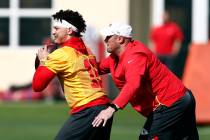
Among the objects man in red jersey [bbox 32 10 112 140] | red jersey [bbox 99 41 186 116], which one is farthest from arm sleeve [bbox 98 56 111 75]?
man in red jersey [bbox 32 10 112 140]

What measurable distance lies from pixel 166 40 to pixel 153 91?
11184 millimetres

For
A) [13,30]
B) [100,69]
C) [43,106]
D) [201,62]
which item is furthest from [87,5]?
[100,69]

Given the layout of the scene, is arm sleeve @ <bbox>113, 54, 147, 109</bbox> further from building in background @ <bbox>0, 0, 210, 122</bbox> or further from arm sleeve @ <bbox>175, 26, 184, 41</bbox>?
building in background @ <bbox>0, 0, 210, 122</bbox>

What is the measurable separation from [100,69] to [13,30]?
40.0ft

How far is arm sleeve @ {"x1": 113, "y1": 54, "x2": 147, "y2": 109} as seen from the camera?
7961 millimetres

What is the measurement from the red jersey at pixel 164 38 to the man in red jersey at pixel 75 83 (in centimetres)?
1102

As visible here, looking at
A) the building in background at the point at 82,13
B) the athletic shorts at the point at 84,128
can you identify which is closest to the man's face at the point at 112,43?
the athletic shorts at the point at 84,128

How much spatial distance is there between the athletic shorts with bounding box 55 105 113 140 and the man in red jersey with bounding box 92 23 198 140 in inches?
13.1

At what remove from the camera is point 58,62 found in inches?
328

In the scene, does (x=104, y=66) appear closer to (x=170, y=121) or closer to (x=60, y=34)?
(x=60, y=34)

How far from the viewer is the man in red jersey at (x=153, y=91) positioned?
27.4 ft

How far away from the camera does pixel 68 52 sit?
8.42 meters

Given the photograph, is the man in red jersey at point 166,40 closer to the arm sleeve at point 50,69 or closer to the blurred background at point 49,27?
the blurred background at point 49,27

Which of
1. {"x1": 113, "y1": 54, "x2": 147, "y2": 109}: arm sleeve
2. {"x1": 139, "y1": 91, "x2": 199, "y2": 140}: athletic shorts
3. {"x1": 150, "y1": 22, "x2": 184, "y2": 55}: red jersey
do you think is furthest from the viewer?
{"x1": 150, "y1": 22, "x2": 184, "y2": 55}: red jersey
